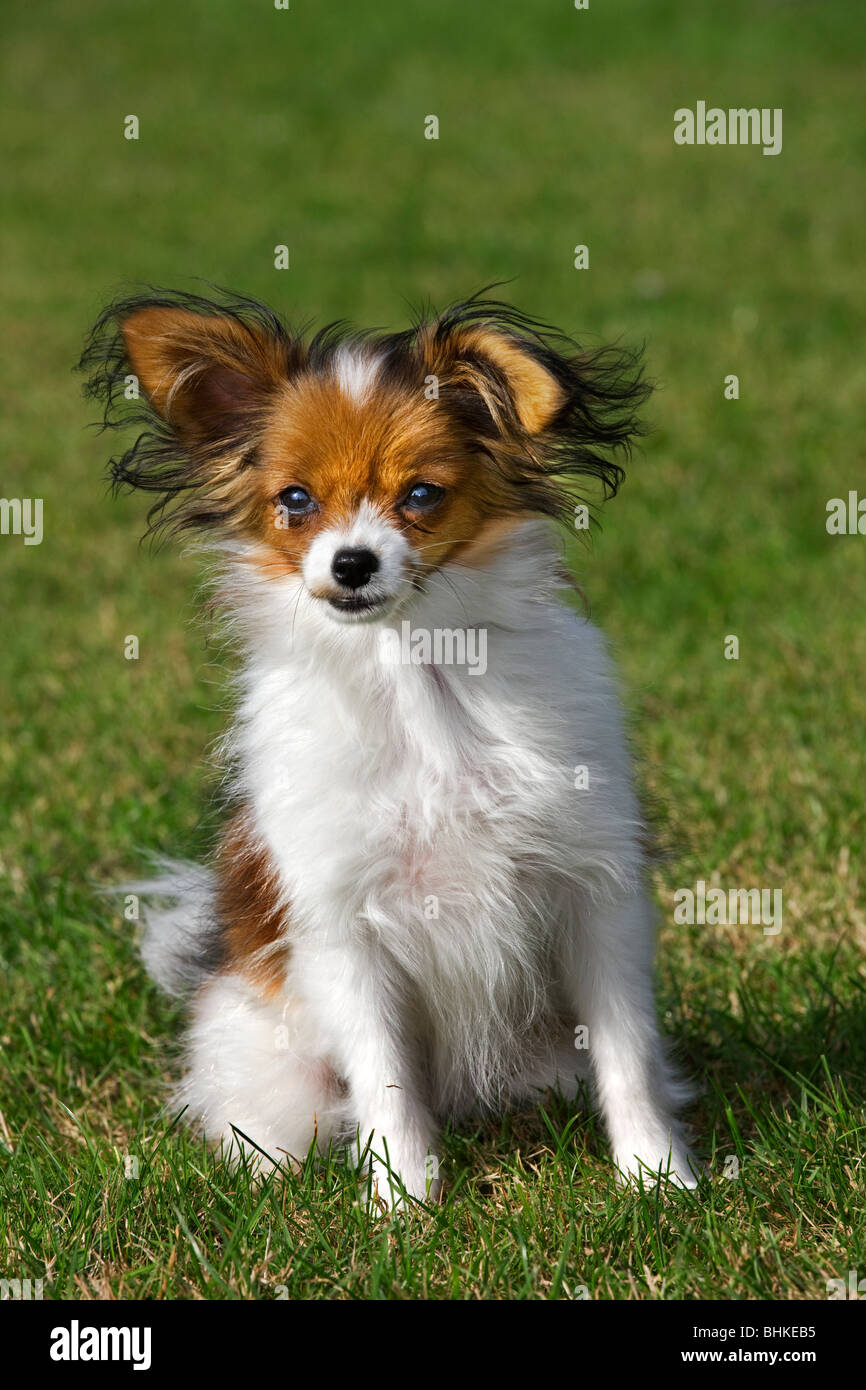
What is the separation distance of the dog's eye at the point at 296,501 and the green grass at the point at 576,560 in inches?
40.8

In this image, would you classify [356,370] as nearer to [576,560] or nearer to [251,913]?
[251,913]

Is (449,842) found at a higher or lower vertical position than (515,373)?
lower

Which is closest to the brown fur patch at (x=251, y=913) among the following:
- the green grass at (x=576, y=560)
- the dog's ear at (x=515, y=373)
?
the green grass at (x=576, y=560)

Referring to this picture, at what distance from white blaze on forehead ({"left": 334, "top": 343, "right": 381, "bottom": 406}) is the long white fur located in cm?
42

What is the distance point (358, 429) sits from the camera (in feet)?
10.6

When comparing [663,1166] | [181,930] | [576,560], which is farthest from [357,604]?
[576,560]

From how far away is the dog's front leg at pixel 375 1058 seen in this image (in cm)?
359

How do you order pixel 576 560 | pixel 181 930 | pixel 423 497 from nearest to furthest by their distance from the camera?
1. pixel 423 497
2. pixel 181 930
3. pixel 576 560

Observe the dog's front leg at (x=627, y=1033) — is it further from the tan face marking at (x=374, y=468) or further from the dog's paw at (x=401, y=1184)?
the tan face marking at (x=374, y=468)

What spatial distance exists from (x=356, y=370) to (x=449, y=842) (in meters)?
1.07

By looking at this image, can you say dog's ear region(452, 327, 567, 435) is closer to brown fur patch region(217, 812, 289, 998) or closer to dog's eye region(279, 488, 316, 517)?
dog's eye region(279, 488, 316, 517)

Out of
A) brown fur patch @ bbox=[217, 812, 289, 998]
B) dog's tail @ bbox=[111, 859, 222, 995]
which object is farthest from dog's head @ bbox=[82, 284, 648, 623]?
dog's tail @ bbox=[111, 859, 222, 995]

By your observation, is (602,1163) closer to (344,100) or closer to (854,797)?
(854,797)
